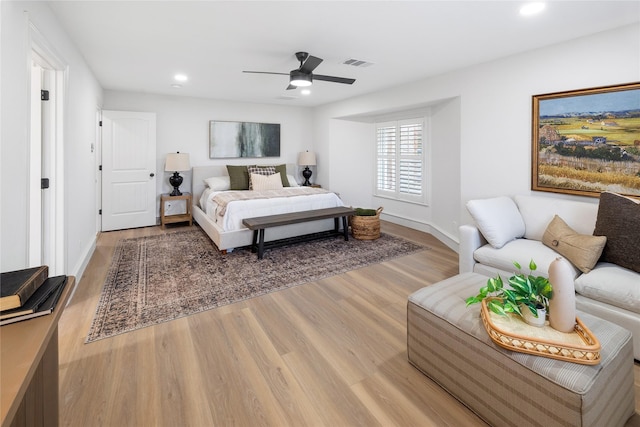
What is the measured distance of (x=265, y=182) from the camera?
5801mm

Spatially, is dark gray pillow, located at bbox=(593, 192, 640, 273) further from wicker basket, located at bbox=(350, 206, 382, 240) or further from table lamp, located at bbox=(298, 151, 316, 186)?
table lamp, located at bbox=(298, 151, 316, 186)

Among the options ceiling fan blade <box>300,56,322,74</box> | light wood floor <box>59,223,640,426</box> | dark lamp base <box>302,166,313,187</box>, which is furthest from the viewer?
dark lamp base <box>302,166,313,187</box>

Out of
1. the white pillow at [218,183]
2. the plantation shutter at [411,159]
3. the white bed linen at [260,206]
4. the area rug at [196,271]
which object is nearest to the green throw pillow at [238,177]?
the white pillow at [218,183]

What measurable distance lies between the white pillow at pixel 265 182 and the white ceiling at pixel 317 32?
1926 millimetres

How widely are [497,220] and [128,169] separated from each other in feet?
17.9

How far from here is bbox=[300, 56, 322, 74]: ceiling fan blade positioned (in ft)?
10.3

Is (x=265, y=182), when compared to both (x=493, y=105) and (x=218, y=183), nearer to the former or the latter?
(x=218, y=183)

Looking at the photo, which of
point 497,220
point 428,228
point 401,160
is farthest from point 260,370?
point 401,160

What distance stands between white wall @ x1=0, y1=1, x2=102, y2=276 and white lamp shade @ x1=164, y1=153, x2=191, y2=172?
2.16 meters

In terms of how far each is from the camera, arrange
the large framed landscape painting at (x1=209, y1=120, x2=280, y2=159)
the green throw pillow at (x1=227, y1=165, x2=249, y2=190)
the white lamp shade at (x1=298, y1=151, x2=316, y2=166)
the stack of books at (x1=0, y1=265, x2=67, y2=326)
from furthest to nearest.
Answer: the white lamp shade at (x1=298, y1=151, x2=316, y2=166) < the large framed landscape painting at (x1=209, y1=120, x2=280, y2=159) < the green throw pillow at (x1=227, y1=165, x2=249, y2=190) < the stack of books at (x1=0, y1=265, x2=67, y2=326)

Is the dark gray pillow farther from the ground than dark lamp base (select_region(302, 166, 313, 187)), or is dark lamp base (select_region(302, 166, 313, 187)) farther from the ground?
dark lamp base (select_region(302, 166, 313, 187))

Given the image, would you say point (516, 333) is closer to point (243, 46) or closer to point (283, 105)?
point (243, 46)

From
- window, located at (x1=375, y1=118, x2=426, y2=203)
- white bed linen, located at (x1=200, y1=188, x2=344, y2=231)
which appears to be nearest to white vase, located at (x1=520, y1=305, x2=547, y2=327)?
white bed linen, located at (x1=200, y1=188, x2=344, y2=231)

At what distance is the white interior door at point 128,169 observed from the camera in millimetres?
5184
